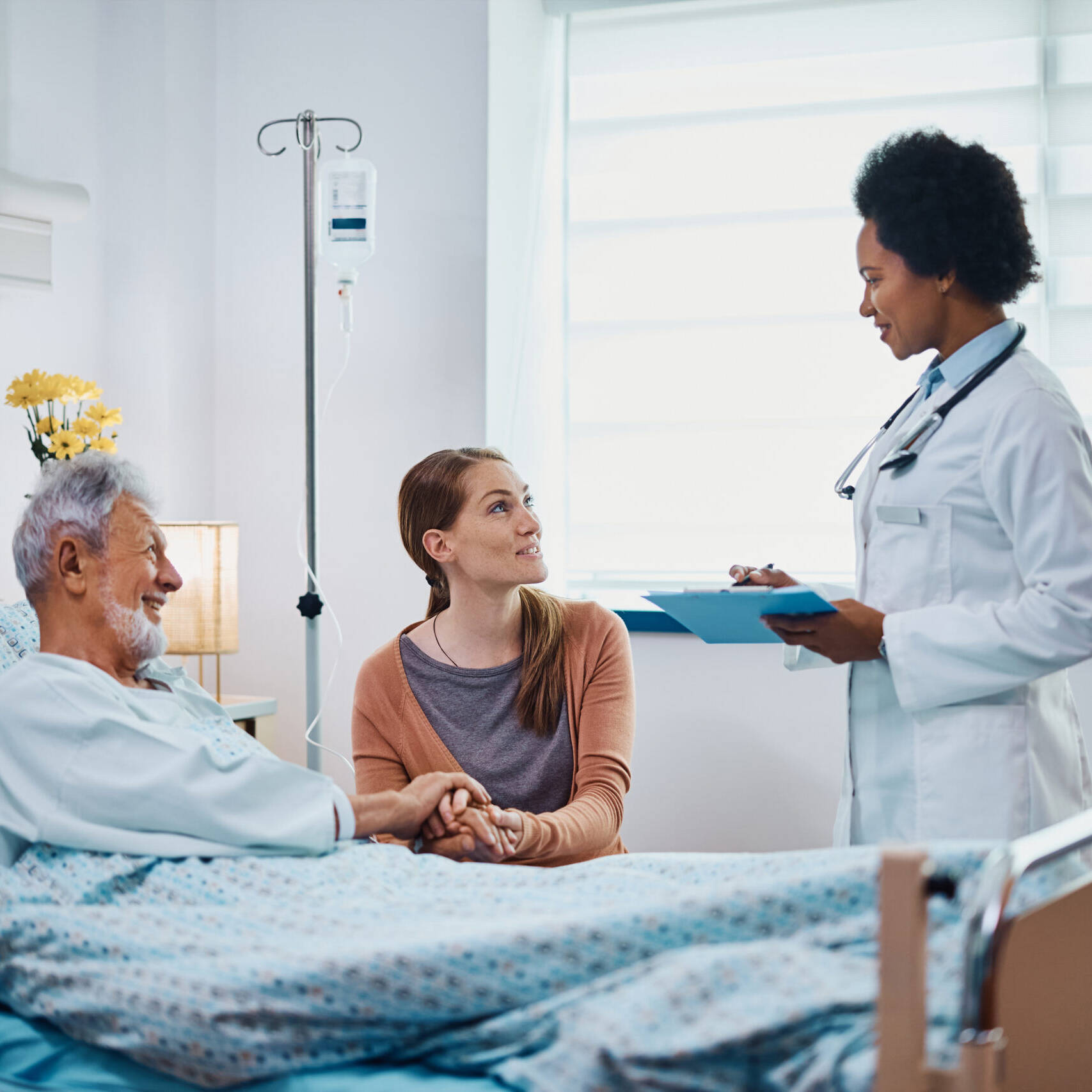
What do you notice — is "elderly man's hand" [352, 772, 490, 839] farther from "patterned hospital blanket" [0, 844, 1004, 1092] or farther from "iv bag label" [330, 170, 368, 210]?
"iv bag label" [330, 170, 368, 210]

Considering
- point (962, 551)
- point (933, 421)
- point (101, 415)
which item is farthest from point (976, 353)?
point (101, 415)

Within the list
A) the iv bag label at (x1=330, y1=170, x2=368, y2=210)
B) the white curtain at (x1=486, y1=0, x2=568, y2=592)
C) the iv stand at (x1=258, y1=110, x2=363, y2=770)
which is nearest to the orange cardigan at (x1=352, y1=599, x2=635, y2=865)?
the iv stand at (x1=258, y1=110, x2=363, y2=770)

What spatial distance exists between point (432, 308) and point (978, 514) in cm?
177

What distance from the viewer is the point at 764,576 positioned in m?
1.69

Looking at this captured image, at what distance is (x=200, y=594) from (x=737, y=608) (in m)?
1.46

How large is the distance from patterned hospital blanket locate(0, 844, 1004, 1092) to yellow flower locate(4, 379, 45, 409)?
1.27 metres

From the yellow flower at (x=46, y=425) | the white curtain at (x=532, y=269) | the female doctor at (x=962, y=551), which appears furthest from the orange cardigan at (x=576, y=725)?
the white curtain at (x=532, y=269)

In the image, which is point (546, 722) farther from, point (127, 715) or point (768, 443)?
point (768, 443)

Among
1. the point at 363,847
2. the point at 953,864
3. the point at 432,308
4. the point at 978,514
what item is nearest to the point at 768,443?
the point at 432,308

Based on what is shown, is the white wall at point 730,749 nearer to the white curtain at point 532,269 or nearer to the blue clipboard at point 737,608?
the white curtain at point 532,269

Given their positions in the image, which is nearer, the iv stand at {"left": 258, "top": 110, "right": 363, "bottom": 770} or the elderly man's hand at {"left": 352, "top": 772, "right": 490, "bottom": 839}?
the elderly man's hand at {"left": 352, "top": 772, "right": 490, "bottom": 839}

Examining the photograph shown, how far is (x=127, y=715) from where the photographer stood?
1.41 meters

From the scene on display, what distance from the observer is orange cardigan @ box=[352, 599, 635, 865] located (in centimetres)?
186

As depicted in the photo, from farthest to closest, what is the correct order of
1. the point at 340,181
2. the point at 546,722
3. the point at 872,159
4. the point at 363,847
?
the point at 340,181 < the point at 546,722 < the point at 872,159 < the point at 363,847
